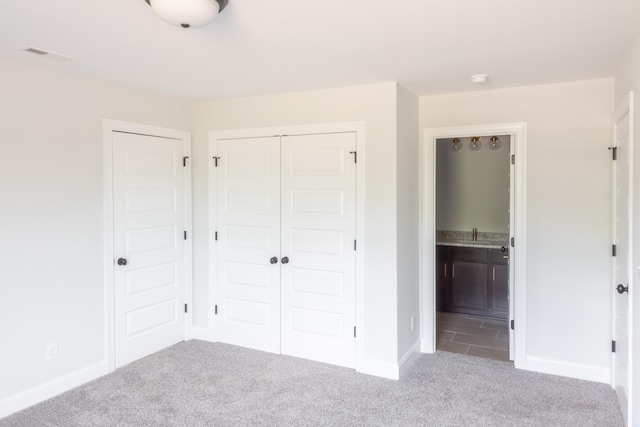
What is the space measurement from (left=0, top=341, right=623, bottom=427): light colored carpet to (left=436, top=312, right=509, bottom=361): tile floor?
0.26 m

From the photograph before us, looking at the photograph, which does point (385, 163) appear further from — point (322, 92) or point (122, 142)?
point (122, 142)

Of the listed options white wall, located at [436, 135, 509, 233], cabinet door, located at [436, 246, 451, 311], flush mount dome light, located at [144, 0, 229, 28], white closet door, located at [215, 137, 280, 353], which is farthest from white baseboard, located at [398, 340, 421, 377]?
flush mount dome light, located at [144, 0, 229, 28]

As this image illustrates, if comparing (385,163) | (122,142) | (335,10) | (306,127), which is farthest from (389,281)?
(122,142)

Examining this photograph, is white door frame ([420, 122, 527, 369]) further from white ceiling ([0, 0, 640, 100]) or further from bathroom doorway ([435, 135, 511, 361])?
bathroom doorway ([435, 135, 511, 361])

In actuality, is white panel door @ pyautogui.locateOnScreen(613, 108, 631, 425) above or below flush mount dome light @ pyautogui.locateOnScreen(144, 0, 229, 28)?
below

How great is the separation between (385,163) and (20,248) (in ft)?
8.73

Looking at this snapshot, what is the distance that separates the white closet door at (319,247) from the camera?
12.2 feet

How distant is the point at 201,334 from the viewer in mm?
4418

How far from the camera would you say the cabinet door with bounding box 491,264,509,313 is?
5.02m

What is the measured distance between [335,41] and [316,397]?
2405 millimetres

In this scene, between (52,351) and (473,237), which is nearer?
(52,351)

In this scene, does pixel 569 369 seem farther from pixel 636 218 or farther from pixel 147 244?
pixel 147 244

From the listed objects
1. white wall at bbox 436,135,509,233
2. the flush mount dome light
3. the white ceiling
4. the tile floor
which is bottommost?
the tile floor

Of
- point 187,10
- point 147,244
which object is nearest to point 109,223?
point 147,244
